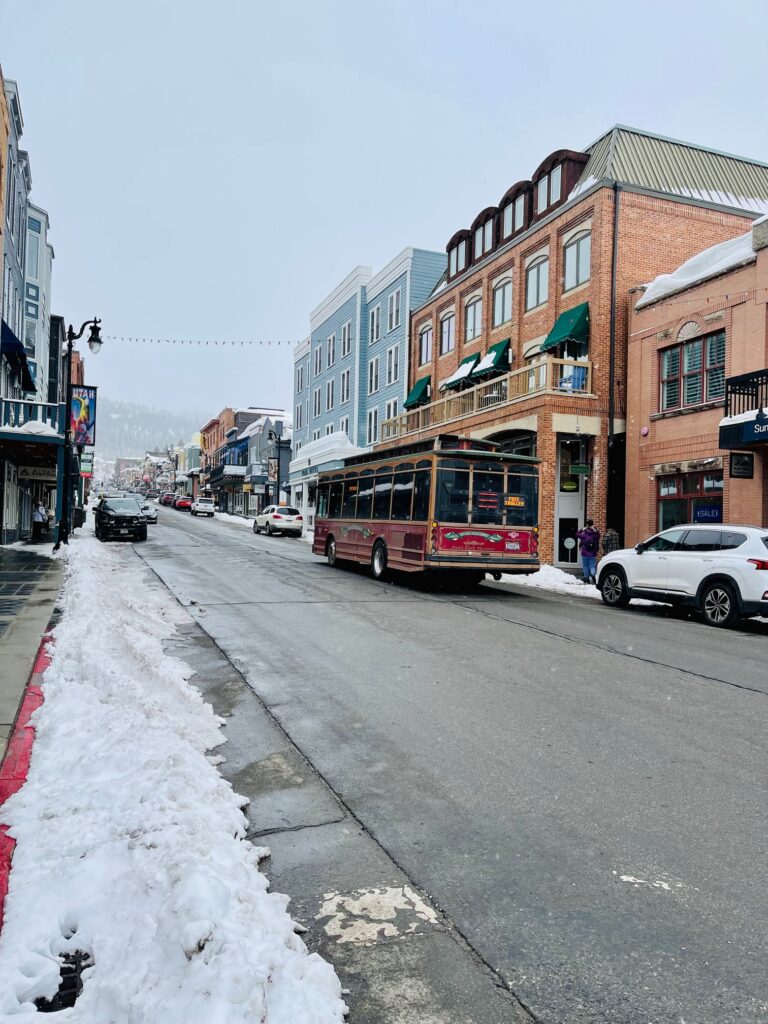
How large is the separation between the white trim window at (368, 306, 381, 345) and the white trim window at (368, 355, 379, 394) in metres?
1.15

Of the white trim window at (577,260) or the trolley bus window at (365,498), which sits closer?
the trolley bus window at (365,498)

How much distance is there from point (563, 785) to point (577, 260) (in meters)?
22.4

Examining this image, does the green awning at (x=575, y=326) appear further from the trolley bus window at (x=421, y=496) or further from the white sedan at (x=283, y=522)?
the white sedan at (x=283, y=522)

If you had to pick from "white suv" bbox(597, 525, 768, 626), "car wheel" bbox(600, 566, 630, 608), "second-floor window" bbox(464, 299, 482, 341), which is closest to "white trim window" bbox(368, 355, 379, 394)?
"second-floor window" bbox(464, 299, 482, 341)

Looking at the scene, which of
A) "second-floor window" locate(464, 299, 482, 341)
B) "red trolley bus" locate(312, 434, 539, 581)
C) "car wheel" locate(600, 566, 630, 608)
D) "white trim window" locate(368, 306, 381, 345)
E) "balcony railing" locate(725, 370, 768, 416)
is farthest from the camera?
"white trim window" locate(368, 306, 381, 345)

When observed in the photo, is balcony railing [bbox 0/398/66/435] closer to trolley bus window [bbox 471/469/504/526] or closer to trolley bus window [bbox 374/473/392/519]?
trolley bus window [bbox 374/473/392/519]

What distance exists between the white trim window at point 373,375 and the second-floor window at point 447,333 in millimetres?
7916

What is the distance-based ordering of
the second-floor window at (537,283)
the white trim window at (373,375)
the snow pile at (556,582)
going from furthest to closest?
the white trim window at (373,375)
the second-floor window at (537,283)
the snow pile at (556,582)

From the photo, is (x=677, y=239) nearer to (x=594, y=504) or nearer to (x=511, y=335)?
(x=511, y=335)

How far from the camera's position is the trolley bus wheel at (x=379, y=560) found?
706 inches

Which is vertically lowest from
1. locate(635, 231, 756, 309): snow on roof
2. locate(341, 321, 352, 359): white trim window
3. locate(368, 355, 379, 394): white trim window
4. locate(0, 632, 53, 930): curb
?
locate(0, 632, 53, 930): curb

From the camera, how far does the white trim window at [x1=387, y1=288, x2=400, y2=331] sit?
38.3m

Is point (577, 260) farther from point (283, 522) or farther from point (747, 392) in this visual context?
point (283, 522)

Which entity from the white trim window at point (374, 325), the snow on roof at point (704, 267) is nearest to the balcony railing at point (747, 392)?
the snow on roof at point (704, 267)
